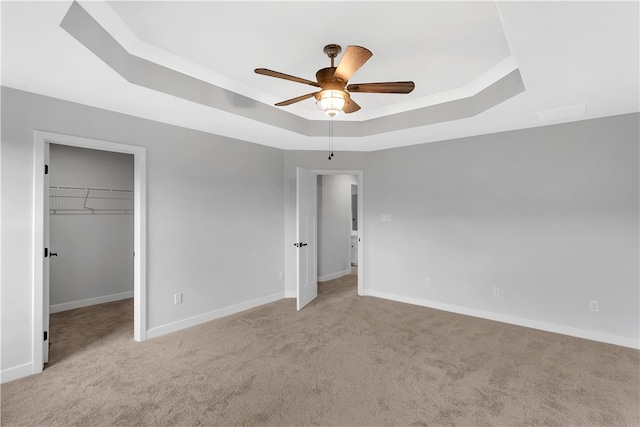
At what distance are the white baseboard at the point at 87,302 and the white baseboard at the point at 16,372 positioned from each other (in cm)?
184

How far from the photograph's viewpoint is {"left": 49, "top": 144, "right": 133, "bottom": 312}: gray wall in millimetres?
4055

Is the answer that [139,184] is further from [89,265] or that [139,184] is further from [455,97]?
[455,97]

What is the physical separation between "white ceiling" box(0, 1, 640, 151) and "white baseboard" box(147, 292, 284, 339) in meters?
2.25

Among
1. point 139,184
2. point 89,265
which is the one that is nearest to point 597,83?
point 139,184

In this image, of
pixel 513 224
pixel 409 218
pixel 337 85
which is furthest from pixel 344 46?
pixel 513 224

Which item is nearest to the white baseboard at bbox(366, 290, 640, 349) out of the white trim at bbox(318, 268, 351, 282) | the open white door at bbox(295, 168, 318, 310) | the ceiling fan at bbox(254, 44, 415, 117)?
the open white door at bbox(295, 168, 318, 310)

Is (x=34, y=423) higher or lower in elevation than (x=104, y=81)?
lower

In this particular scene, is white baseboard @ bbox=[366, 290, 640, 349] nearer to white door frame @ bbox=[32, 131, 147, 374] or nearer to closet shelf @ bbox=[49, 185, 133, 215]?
white door frame @ bbox=[32, 131, 147, 374]

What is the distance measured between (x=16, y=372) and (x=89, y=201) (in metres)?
2.50

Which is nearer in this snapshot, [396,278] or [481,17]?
[481,17]

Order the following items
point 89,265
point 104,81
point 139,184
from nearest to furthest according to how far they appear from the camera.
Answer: point 104,81, point 139,184, point 89,265

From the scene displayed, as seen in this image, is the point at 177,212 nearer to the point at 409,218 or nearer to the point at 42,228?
the point at 42,228

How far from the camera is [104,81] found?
232 cm

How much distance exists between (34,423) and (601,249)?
5.03 m
